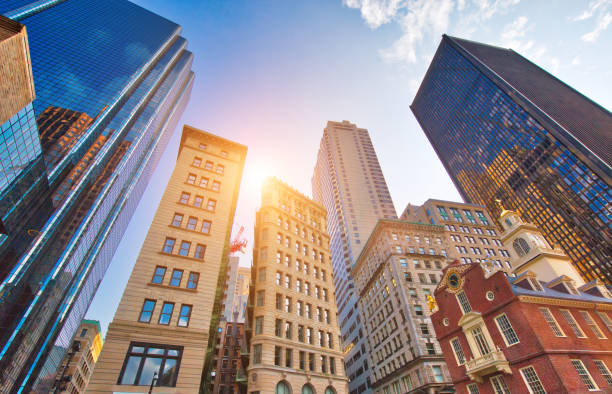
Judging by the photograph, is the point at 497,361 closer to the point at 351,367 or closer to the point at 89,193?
the point at 351,367

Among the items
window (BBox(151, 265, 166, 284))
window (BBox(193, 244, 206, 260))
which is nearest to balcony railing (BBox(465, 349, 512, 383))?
window (BBox(193, 244, 206, 260))

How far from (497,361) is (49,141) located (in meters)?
107

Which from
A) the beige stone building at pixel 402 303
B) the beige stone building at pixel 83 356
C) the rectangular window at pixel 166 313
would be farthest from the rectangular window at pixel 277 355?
the beige stone building at pixel 83 356

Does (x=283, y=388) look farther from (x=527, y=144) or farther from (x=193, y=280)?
(x=527, y=144)

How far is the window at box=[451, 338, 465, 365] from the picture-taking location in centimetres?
3027

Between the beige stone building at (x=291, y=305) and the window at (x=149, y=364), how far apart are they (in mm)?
9776

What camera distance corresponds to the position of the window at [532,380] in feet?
74.2

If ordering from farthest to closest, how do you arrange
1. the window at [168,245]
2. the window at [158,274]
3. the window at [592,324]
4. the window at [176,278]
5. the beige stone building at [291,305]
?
the beige stone building at [291,305]
the window at [168,245]
the window at [176,278]
the window at [158,274]
the window at [592,324]

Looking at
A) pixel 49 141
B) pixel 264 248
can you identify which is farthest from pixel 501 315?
pixel 49 141

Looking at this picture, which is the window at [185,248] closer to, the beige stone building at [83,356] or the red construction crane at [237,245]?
the red construction crane at [237,245]

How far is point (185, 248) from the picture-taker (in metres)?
31.4

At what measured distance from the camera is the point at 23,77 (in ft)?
62.4

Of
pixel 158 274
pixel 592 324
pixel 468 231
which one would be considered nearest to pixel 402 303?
pixel 592 324

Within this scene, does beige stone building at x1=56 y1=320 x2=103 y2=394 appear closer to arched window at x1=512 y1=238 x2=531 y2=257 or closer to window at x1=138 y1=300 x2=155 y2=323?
window at x1=138 y1=300 x2=155 y2=323
